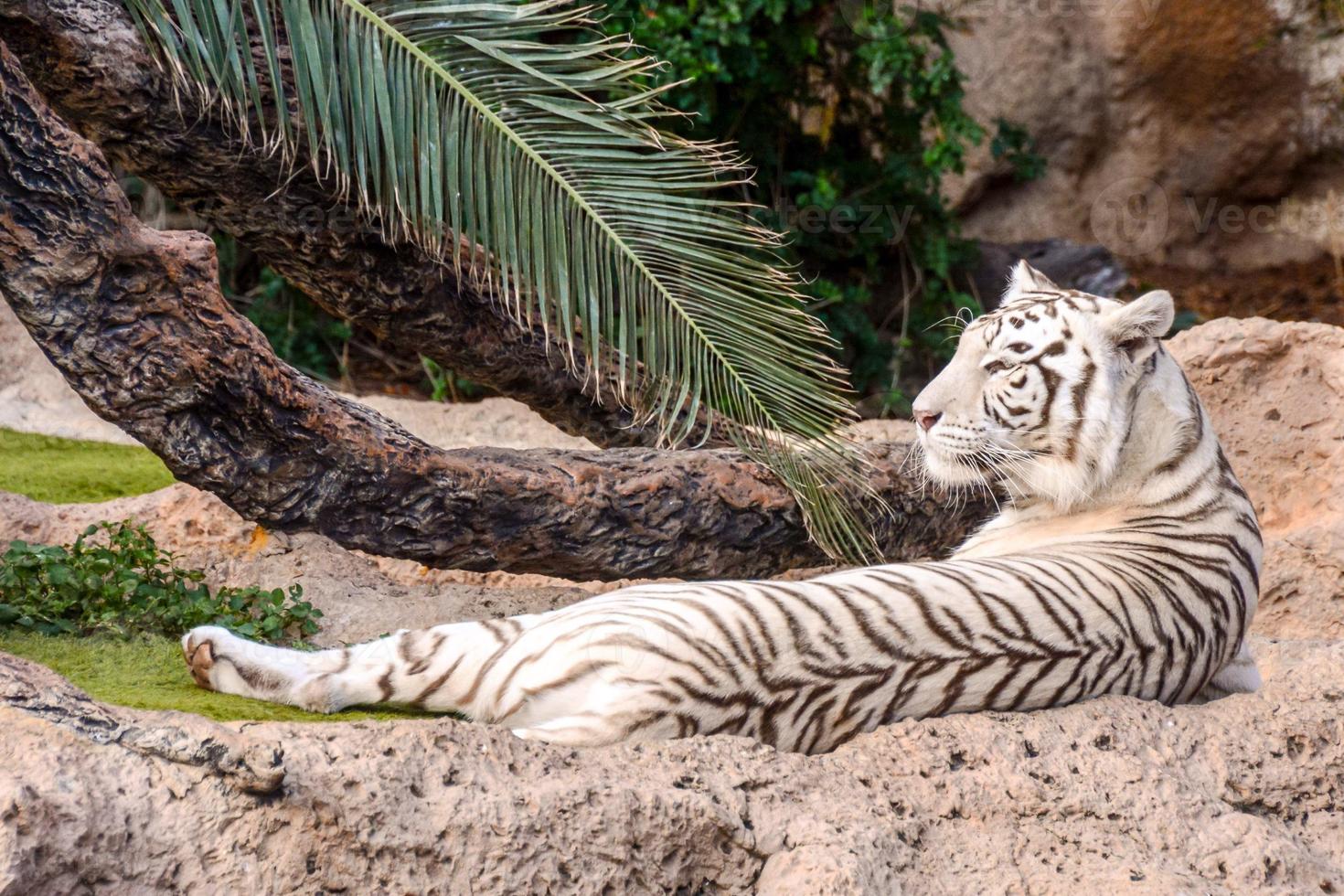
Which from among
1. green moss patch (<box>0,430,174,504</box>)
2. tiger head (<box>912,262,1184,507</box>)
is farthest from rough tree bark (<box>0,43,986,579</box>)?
green moss patch (<box>0,430,174,504</box>)

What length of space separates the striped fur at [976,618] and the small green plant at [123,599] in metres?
0.63

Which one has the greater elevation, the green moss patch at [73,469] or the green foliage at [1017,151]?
the green foliage at [1017,151]

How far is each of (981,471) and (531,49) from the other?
2.07 m

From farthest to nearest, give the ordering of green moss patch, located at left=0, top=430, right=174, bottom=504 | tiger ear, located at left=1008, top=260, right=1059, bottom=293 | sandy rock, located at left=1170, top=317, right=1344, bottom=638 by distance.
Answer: green moss patch, located at left=0, top=430, right=174, bottom=504, sandy rock, located at left=1170, top=317, right=1344, bottom=638, tiger ear, located at left=1008, top=260, right=1059, bottom=293

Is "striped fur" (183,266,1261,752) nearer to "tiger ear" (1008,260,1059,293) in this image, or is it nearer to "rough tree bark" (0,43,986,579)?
"tiger ear" (1008,260,1059,293)

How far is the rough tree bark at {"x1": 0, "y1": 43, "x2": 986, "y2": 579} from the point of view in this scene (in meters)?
3.58

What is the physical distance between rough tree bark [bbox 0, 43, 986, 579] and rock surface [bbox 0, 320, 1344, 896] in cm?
118

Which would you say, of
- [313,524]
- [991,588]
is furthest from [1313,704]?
[313,524]

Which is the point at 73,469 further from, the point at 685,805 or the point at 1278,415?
the point at 1278,415

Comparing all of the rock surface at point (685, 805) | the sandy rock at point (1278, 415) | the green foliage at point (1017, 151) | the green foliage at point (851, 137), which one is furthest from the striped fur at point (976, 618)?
the green foliage at point (1017, 151)

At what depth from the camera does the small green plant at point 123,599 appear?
3.97 metres

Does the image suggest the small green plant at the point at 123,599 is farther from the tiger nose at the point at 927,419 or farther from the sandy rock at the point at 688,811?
the tiger nose at the point at 927,419

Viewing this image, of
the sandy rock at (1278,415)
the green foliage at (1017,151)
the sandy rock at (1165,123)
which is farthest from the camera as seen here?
the sandy rock at (1165,123)

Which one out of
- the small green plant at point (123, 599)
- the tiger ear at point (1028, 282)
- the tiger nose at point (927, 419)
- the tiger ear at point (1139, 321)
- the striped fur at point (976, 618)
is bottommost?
the small green plant at point (123, 599)
